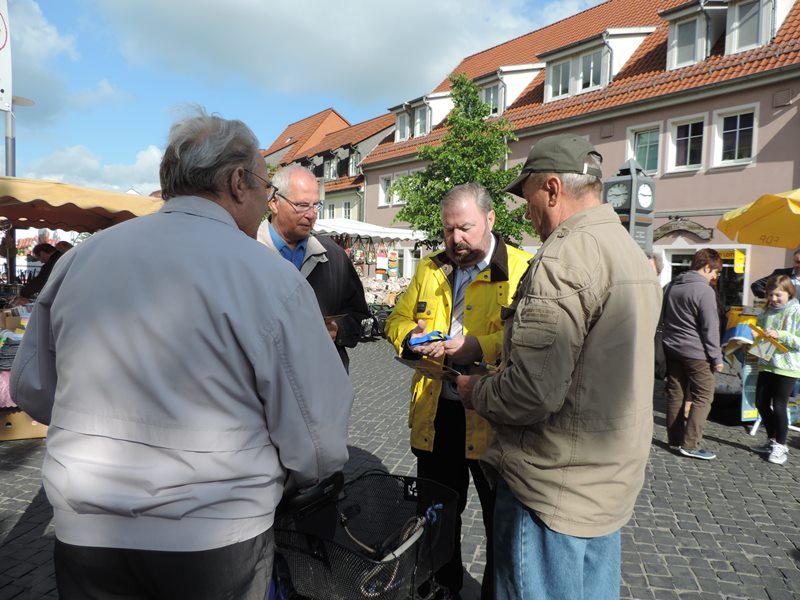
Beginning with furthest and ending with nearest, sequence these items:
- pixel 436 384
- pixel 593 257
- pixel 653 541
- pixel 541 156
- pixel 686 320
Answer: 1. pixel 686 320
2. pixel 653 541
3. pixel 436 384
4. pixel 541 156
5. pixel 593 257

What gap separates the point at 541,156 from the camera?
181cm

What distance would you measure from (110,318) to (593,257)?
1.26 m

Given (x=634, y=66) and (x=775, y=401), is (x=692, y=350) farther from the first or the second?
(x=634, y=66)

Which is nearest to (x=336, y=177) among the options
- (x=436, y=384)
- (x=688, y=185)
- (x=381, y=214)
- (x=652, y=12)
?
(x=381, y=214)

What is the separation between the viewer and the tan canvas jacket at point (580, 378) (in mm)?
1587

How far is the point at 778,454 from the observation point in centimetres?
532

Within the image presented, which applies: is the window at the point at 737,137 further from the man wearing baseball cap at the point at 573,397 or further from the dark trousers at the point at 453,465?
the man wearing baseball cap at the point at 573,397

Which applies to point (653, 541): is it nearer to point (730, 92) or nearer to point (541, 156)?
point (541, 156)

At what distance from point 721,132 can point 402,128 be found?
1586 cm

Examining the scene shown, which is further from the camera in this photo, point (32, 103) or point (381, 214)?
point (381, 214)

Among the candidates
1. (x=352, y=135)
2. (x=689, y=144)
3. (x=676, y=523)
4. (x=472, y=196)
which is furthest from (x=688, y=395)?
(x=352, y=135)

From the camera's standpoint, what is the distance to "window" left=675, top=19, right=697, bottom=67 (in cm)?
1568

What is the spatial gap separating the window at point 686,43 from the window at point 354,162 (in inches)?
684

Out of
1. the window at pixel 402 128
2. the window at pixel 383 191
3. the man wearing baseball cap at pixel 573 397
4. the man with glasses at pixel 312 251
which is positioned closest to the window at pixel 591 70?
the window at pixel 402 128
